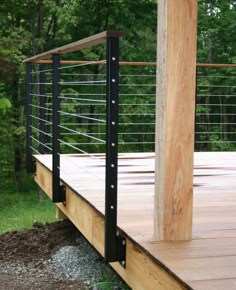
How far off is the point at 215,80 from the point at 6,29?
408 centimetres

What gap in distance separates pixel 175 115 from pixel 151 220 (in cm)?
64

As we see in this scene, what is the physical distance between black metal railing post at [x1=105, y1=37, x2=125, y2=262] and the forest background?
6798 mm

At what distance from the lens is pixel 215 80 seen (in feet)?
35.0

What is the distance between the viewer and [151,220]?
2.53 metres

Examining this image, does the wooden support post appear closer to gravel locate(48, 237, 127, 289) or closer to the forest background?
gravel locate(48, 237, 127, 289)

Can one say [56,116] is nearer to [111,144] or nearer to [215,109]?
[111,144]

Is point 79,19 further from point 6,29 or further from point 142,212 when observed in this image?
point 142,212

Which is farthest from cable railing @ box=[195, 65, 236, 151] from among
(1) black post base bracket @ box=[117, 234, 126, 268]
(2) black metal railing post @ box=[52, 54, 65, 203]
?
(1) black post base bracket @ box=[117, 234, 126, 268]

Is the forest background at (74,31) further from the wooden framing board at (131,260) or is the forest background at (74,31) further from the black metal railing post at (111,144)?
the black metal railing post at (111,144)

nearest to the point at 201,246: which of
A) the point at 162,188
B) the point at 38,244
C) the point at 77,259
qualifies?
the point at 162,188

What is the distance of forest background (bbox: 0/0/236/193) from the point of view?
376 inches

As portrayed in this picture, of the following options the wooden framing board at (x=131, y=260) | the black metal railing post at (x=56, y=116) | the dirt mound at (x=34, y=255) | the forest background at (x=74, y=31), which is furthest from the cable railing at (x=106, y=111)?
the dirt mound at (x=34, y=255)

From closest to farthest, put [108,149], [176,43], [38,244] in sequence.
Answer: [176,43] < [108,149] < [38,244]

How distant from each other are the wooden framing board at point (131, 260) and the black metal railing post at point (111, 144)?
9 centimetres
